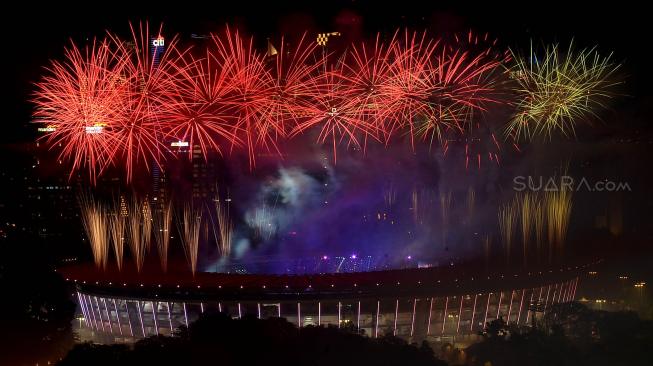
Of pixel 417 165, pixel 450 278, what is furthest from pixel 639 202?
pixel 450 278

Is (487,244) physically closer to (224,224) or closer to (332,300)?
(332,300)

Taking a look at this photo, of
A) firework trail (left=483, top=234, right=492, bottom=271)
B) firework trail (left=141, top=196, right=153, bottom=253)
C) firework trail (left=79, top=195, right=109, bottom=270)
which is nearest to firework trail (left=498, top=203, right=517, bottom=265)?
firework trail (left=483, top=234, right=492, bottom=271)

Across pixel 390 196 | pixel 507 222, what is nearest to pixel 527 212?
pixel 507 222

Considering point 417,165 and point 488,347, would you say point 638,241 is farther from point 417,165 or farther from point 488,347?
point 488,347

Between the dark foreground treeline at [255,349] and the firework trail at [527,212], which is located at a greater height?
the dark foreground treeline at [255,349]

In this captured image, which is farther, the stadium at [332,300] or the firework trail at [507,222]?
the firework trail at [507,222]

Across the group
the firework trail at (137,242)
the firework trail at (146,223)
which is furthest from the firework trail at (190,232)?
the firework trail at (137,242)

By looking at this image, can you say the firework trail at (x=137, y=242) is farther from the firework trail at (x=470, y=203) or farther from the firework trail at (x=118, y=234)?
the firework trail at (x=470, y=203)
